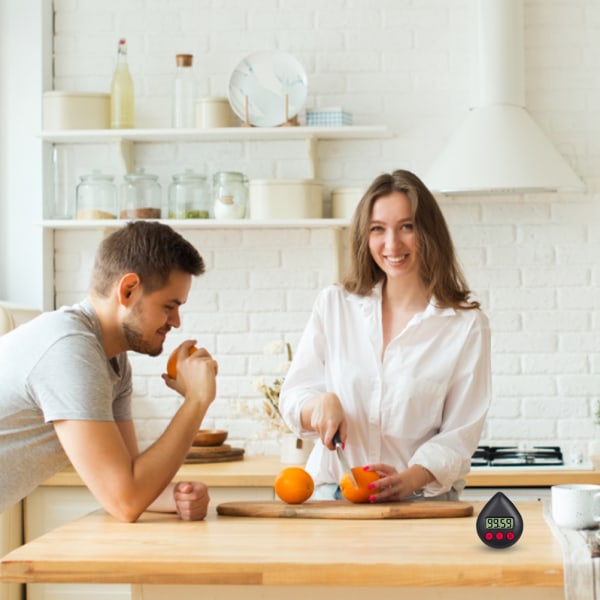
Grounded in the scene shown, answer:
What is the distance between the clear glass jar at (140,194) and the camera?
4223 mm

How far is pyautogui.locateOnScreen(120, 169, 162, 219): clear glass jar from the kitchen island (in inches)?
91.8

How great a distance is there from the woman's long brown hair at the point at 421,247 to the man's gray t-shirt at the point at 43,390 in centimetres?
89

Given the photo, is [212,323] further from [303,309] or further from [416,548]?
[416,548]

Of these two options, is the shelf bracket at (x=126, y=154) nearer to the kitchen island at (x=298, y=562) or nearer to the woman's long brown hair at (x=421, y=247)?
the woman's long brown hair at (x=421, y=247)

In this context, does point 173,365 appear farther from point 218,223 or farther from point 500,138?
point 500,138

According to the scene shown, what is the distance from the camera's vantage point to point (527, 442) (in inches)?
167

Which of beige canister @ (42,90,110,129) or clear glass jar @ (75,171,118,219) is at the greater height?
beige canister @ (42,90,110,129)

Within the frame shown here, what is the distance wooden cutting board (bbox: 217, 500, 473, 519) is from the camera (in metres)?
2.15

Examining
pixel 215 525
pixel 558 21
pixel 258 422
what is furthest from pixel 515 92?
pixel 215 525

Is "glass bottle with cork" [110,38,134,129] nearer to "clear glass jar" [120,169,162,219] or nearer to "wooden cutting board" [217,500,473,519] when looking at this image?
"clear glass jar" [120,169,162,219]

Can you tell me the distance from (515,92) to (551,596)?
273 centimetres

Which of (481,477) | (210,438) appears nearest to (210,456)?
(210,438)

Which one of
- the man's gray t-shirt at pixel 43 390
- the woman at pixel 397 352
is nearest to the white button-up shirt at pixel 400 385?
the woman at pixel 397 352

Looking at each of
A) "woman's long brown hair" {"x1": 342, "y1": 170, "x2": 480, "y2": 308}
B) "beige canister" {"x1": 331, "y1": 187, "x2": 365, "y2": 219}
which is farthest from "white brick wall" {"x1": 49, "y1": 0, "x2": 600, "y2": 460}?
"woman's long brown hair" {"x1": 342, "y1": 170, "x2": 480, "y2": 308}
